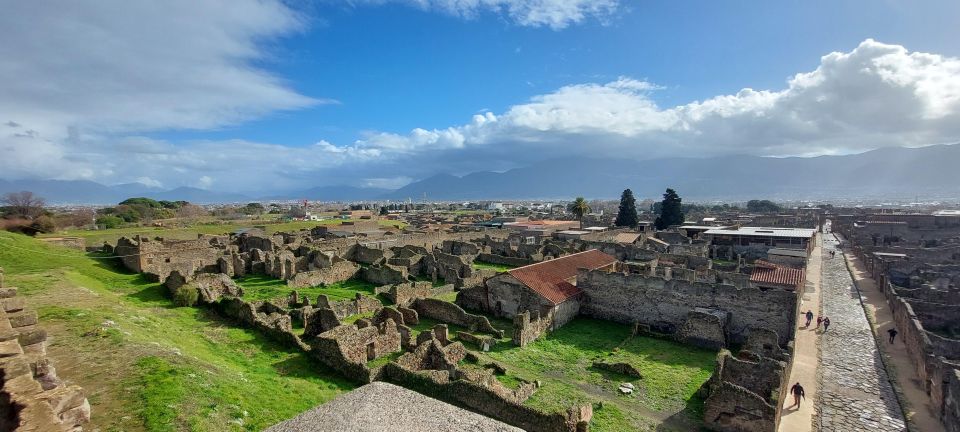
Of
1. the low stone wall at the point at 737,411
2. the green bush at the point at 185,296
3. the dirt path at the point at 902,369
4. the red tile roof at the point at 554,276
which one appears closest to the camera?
the low stone wall at the point at 737,411

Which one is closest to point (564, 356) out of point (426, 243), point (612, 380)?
point (612, 380)

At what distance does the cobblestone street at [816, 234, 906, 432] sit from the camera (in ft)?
47.0

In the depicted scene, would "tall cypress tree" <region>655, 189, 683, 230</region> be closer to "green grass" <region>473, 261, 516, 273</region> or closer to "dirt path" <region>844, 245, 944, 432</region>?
"dirt path" <region>844, 245, 944, 432</region>

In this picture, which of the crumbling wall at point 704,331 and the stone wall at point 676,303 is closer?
the crumbling wall at point 704,331

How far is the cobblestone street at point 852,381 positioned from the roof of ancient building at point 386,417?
1459cm

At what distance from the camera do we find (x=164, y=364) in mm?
11445

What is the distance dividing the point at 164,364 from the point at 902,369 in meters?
27.7

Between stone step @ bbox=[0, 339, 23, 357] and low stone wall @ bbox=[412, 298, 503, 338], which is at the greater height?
stone step @ bbox=[0, 339, 23, 357]

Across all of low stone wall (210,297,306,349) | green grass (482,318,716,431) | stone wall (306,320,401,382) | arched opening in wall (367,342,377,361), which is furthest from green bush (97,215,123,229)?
green grass (482,318,716,431)

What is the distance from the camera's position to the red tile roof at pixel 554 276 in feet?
77.1

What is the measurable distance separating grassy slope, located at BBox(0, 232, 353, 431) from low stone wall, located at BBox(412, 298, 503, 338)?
8.12 meters

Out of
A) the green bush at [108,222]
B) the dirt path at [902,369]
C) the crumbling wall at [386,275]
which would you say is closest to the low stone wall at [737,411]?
the dirt path at [902,369]

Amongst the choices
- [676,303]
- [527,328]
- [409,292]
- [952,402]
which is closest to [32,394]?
[527,328]

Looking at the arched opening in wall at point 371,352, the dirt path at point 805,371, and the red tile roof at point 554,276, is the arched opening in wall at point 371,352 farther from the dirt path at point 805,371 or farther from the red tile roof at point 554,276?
the dirt path at point 805,371
